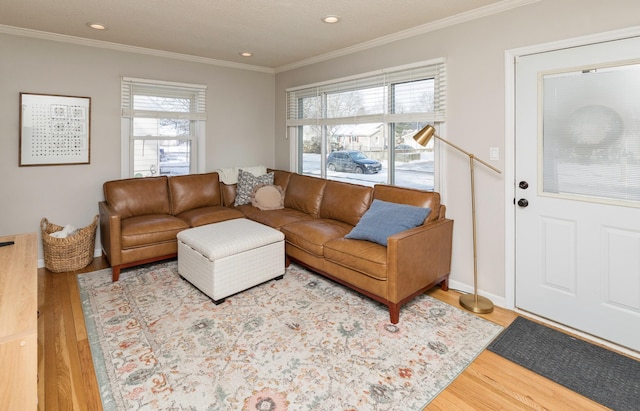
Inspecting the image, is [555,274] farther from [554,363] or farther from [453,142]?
[453,142]

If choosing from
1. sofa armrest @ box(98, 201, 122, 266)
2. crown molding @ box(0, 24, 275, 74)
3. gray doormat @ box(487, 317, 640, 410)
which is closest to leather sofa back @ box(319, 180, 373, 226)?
gray doormat @ box(487, 317, 640, 410)

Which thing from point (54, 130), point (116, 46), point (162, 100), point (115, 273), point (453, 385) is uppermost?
point (116, 46)

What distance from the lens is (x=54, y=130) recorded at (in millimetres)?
3691

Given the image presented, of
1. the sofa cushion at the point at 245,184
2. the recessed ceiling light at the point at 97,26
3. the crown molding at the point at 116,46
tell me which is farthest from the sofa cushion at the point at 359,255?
the crown molding at the point at 116,46

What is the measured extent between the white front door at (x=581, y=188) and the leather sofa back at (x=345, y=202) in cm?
138

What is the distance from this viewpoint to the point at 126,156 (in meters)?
4.16

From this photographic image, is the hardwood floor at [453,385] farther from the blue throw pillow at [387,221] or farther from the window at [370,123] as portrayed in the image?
the window at [370,123]

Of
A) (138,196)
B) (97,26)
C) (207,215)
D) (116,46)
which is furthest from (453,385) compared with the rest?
(116,46)

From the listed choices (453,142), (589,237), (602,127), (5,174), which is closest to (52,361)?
(5,174)

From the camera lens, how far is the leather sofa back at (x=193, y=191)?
423 centimetres

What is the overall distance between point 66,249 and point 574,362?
433 cm

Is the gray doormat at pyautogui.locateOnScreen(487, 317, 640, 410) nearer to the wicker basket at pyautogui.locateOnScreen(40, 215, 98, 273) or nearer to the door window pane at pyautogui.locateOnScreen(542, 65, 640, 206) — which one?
the door window pane at pyautogui.locateOnScreen(542, 65, 640, 206)

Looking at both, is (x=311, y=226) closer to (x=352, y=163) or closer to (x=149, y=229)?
(x=352, y=163)

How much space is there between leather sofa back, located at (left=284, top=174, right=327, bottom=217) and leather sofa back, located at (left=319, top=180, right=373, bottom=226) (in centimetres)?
8
